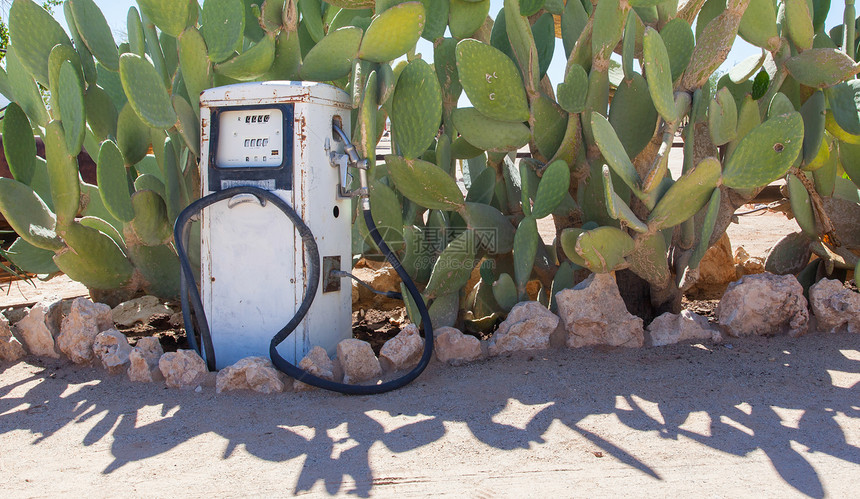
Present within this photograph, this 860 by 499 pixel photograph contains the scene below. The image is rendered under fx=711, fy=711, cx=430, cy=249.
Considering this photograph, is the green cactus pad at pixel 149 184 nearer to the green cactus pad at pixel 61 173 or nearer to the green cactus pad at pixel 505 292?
the green cactus pad at pixel 61 173

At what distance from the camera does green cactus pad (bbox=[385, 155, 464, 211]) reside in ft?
8.28

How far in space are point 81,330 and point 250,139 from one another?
0.94 metres

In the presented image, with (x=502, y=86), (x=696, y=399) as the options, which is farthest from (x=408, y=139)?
(x=696, y=399)

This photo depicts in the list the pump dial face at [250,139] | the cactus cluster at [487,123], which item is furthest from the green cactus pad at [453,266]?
the pump dial face at [250,139]

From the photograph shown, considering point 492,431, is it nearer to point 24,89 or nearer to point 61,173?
point 61,173

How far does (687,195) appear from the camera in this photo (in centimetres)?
233

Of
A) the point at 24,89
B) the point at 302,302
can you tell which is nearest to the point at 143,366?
the point at 302,302

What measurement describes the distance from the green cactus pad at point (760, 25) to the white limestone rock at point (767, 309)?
0.88 metres

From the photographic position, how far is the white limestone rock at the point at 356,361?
2.28 meters

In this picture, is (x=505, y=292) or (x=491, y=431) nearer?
(x=491, y=431)

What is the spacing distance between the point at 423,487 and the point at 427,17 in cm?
182

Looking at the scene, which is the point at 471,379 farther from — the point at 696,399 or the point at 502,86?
the point at 502,86

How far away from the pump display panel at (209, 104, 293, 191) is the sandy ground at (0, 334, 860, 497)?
2.32 ft

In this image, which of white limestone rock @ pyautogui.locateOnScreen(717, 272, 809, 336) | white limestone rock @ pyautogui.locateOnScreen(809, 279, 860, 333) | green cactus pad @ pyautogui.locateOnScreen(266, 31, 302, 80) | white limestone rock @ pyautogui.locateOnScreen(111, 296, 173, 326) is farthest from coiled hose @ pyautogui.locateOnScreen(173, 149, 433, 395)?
white limestone rock @ pyautogui.locateOnScreen(809, 279, 860, 333)
